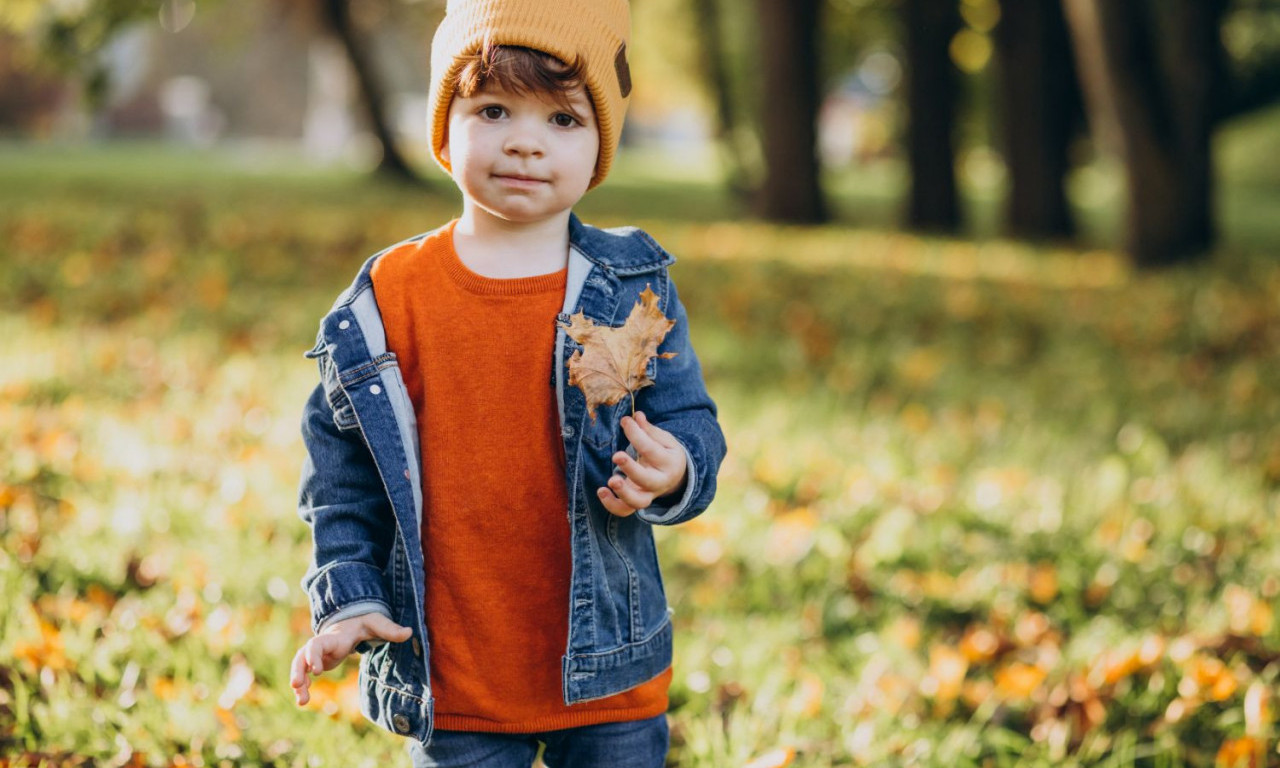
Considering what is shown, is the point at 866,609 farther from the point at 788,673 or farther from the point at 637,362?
the point at 637,362

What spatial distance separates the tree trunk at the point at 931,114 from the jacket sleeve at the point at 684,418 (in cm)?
1373

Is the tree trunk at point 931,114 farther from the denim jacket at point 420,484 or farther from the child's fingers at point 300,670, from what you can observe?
the child's fingers at point 300,670

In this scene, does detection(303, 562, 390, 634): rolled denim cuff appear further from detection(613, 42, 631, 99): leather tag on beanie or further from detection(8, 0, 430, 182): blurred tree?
detection(8, 0, 430, 182): blurred tree

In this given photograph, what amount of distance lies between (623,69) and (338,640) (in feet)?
3.04

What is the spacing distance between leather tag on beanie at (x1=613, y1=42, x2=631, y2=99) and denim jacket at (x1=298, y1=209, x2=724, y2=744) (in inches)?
8.4

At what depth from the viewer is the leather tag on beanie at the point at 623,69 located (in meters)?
1.73

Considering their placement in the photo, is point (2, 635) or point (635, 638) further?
point (2, 635)

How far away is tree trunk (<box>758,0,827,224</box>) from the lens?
44.2 feet

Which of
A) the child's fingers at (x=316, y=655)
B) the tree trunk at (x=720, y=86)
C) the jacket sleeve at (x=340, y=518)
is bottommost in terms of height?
the child's fingers at (x=316, y=655)

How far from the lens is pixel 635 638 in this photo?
5.97 ft

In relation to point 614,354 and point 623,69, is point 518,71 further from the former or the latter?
point 614,354

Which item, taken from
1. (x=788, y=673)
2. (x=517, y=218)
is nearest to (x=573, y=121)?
(x=517, y=218)

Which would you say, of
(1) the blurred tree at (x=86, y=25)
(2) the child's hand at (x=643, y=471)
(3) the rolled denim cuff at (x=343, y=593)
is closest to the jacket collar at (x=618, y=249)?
(2) the child's hand at (x=643, y=471)

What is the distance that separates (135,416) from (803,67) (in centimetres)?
1061
